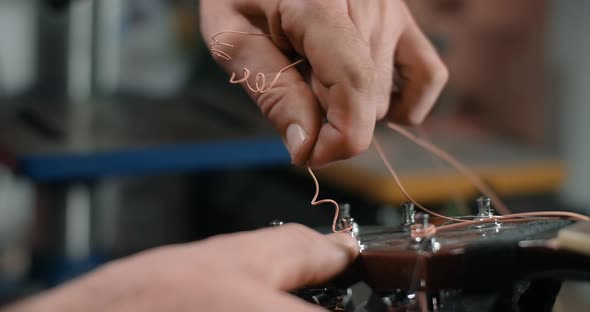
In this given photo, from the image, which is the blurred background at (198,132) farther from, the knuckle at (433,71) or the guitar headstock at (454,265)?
the guitar headstock at (454,265)

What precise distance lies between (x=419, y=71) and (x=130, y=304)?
47cm

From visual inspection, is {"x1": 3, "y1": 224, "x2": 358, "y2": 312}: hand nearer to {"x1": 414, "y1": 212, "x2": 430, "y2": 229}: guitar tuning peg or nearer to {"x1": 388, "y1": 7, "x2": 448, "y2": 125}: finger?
{"x1": 414, "y1": 212, "x2": 430, "y2": 229}: guitar tuning peg

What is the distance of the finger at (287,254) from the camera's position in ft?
1.49

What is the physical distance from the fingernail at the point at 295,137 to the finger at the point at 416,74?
20 cm

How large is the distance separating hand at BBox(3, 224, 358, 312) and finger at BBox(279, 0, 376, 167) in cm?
14

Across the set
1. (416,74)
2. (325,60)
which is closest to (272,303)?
(325,60)

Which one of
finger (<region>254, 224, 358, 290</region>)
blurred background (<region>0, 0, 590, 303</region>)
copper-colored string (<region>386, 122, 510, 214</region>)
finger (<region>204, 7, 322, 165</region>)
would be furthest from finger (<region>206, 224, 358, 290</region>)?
blurred background (<region>0, 0, 590, 303</region>)

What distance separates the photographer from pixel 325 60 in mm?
608

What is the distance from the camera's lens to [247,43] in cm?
68

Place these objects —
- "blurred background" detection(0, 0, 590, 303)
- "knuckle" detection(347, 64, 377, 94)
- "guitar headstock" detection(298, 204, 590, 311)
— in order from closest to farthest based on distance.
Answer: "guitar headstock" detection(298, 204, 590, 311), "knuckle" detection(347, 64, 377, 94), "blurred background" detection(0, 0, 590, 303)

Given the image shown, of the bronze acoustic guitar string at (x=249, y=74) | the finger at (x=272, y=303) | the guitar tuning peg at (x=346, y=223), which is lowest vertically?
the guitar tuning peg at (x=346, y=223)

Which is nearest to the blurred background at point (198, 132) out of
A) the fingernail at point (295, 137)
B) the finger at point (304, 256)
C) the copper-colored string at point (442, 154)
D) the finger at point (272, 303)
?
the copper-colored string at point (442, 154)

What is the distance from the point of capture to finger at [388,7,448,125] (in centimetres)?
77

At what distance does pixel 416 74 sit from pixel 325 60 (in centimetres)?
19
